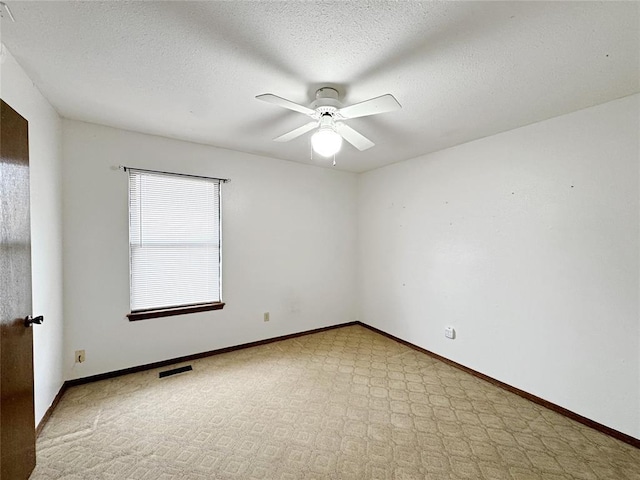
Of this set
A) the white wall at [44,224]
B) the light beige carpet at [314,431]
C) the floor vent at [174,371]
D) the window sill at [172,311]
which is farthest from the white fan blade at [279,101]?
the floor vent at [174,371]

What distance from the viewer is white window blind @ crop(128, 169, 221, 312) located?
2.84m

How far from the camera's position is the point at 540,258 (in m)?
2.40

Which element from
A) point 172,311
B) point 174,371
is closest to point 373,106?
point 172,311

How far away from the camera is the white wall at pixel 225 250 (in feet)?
8.50

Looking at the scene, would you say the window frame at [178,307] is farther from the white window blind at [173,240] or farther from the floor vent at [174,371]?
the floor vent at [174,371]

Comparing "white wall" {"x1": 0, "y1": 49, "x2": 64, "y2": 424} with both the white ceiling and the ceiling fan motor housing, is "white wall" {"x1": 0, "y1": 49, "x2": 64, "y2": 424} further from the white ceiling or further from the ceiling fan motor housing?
the ceiling fan motor housing

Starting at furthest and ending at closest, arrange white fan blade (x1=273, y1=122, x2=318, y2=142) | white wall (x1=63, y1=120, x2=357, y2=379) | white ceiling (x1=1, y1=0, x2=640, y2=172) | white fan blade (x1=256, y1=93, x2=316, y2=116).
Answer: white wall (x1=63, y1=120, x2=357, y2=379)
white fan blade (x1=273, y1=122, x2=318, y2=142)
white fan blade (x1=256, y1=93, x2=316, y2=116)
white ceiling (x1=1, y1=0, x2=640, y2=172)

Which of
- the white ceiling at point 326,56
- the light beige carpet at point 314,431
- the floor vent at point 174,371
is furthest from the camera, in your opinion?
the floor vent at point 174,371

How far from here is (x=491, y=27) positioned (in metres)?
1.35

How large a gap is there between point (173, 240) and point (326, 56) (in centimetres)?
241

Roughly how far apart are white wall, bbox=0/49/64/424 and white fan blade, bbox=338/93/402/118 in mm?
1936

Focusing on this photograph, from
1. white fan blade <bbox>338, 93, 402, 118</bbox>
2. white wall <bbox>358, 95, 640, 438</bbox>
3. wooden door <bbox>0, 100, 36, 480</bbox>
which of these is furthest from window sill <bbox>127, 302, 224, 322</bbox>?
white fan blade <bbox>338, 93, 402, 118</bbox>

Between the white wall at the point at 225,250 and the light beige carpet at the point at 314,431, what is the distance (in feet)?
1.44

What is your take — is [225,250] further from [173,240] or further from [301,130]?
[301,130]
